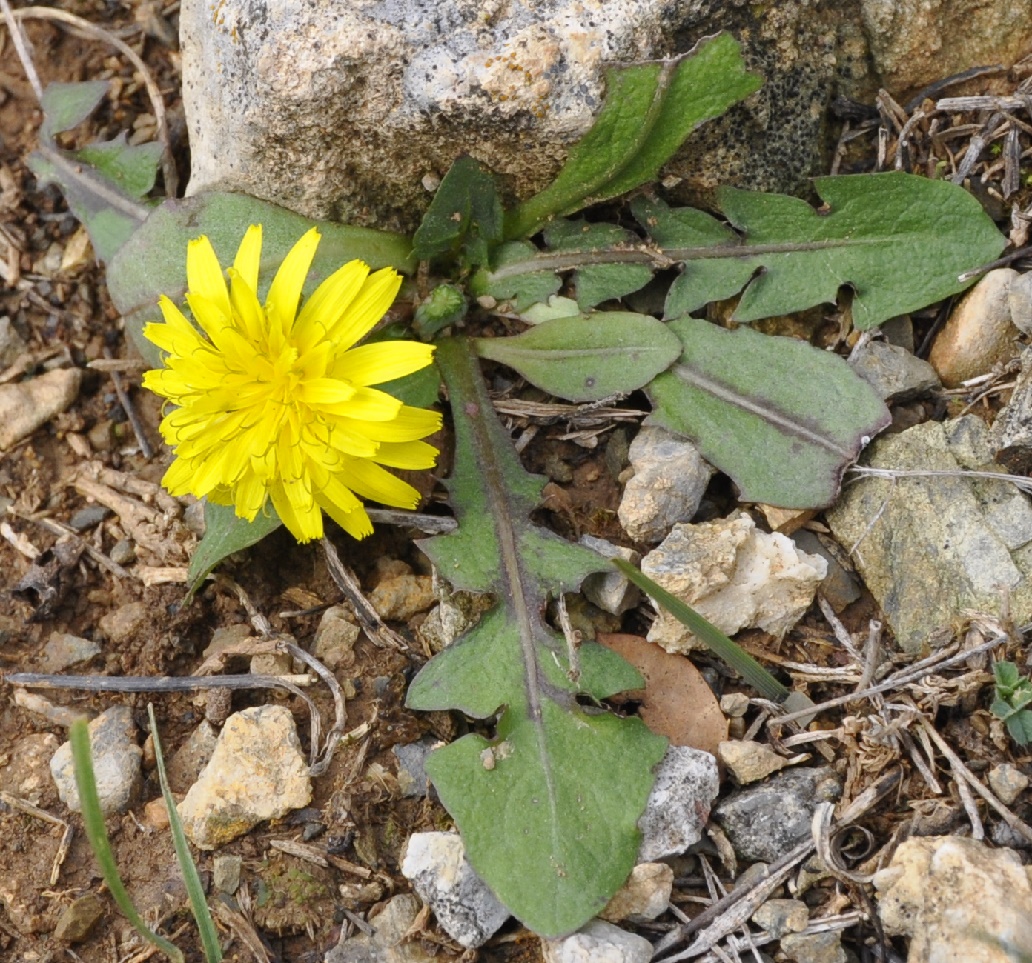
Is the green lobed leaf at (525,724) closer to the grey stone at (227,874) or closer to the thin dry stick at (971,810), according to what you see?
the grey stone at (227,874)

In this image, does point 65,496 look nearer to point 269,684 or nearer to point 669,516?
point 269,684

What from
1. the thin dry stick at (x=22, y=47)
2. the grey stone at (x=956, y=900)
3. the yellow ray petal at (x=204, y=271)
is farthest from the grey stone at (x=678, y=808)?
the thin dry stick at (x=22, y=47)

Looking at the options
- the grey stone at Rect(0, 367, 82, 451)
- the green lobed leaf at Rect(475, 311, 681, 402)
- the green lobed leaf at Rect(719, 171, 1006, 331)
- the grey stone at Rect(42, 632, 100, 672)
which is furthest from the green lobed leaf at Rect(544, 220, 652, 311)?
the grey stone at Rect(42, 632, 100, 672)

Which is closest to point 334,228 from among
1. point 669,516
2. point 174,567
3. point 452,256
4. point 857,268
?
point 452,256

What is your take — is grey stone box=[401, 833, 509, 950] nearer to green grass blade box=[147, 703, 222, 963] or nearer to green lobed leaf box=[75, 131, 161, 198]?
green grass blade box=[147, 703, 222, 963]

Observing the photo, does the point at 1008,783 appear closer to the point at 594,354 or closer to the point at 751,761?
the point at 751,761
